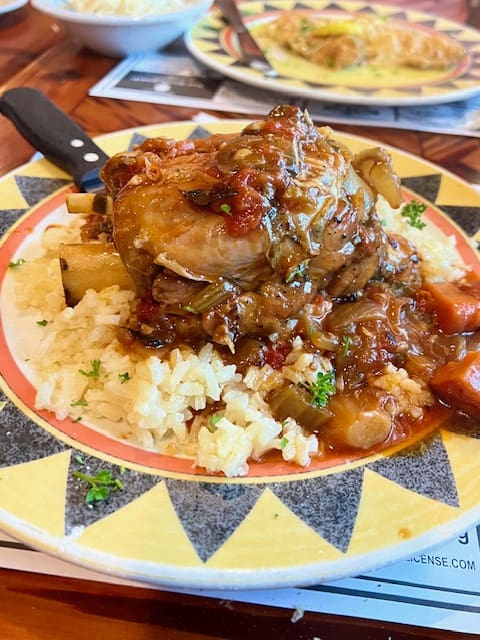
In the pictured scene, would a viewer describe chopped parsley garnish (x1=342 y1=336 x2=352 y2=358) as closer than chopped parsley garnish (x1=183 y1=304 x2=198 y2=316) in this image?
No

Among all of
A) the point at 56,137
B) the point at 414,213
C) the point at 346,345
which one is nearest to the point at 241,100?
the point at 56,137

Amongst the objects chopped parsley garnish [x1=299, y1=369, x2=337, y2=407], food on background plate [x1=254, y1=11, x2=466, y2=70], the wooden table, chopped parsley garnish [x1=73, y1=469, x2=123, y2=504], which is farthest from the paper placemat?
the wooden table

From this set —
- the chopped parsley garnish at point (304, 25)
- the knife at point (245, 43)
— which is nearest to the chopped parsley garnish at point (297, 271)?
the knife at point (245, 43)

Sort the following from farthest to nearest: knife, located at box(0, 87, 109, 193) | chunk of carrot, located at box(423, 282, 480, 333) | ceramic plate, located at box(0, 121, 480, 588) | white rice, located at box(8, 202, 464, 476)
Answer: knife, located at box(0, 87, 109, 193) → chunk of carrot, located at box(423, 282, 480, 333) → white rice, located at box(8, 202, 464, 476) → ceramic plate, located at box(0, 121, 480, 588)

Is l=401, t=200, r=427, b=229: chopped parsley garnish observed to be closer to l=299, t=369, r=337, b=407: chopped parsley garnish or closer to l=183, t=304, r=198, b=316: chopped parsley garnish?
l=299, t=369, r=337, b=407: chopped parsley garnish

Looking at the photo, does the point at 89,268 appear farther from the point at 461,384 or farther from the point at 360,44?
the point at 360,44
